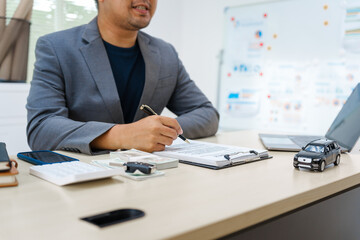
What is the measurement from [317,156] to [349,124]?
352mm

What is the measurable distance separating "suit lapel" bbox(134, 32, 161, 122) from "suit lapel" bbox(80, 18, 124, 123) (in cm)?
13

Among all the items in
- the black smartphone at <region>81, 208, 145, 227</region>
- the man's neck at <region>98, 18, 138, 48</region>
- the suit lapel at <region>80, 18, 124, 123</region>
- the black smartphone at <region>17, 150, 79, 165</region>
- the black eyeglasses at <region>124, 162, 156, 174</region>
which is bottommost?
the black smartphone at <region>17, 150, 79, 165</region>

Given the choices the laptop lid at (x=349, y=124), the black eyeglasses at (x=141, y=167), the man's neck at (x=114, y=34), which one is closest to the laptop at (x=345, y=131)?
the laptop lid at (x=349, y=124)

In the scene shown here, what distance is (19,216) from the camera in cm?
46

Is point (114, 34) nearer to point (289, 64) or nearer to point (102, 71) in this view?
point (102, 71)

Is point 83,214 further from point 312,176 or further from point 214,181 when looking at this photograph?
point 312,176

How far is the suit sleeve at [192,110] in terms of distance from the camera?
49.6 inches

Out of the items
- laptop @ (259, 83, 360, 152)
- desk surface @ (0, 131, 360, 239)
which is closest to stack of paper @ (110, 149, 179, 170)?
desk surface @ (0, 131, 360, 239)

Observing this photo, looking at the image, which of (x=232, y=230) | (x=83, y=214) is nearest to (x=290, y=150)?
(x=232, y=230)

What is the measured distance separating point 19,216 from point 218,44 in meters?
3.14

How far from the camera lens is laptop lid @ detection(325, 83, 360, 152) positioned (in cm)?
103

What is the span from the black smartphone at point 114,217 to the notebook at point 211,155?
12.9 inches

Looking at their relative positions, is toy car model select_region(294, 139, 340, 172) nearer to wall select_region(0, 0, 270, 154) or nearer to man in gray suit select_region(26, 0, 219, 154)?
man in gray suit select_region(26, 0, 219, 154)

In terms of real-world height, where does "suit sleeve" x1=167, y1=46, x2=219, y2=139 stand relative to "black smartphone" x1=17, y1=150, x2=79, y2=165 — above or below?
above
